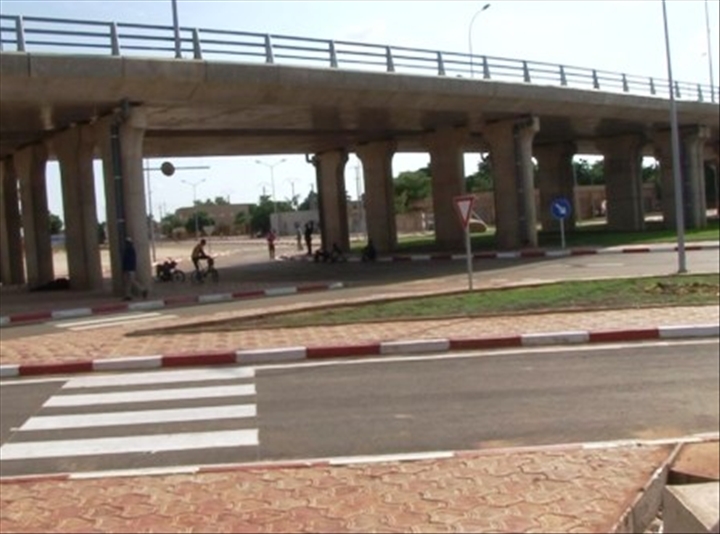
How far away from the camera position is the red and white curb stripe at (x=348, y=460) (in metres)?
7.11

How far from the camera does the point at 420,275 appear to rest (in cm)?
2880

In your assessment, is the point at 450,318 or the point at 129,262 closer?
the point at 450,318

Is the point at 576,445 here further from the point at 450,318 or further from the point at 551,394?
the point at 450,318

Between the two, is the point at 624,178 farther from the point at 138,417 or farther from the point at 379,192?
the point at 138,417

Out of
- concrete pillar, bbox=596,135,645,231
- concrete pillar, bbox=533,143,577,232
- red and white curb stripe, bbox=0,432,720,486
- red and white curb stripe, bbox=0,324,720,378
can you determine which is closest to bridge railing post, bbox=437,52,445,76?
red and white curb stripe, bbox=0,324,720,378

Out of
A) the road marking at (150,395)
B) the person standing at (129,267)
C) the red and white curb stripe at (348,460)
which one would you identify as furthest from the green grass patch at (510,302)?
the red and white curb stripe at (348,460)

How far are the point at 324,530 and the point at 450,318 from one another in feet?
34.8

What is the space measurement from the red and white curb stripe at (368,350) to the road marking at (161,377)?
51 cm

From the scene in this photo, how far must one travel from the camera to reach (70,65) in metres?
21.2

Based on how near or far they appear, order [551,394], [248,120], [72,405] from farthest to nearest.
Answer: [248,120]
[72,405]
[551,394]

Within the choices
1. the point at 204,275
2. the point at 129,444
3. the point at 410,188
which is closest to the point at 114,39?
the point at 204,275

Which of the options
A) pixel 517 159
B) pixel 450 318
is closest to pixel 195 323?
pixel 450 318

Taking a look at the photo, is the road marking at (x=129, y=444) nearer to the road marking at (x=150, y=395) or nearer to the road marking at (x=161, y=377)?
the road marking at (x=150, y=395)

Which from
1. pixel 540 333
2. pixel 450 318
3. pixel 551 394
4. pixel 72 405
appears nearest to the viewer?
pixel 551 394
